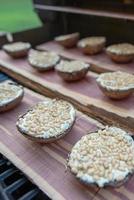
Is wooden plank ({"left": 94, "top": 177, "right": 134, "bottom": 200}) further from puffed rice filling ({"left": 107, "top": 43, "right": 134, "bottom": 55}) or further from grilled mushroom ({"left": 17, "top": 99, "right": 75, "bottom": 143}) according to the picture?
puffed rice filling ({"left": 107, "top": 43, "right": 134, "bottom": 55})

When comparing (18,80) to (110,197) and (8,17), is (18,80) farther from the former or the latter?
(110,197)

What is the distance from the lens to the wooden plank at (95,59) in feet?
6.02

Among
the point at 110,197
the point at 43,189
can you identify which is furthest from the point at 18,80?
the point at 110,197

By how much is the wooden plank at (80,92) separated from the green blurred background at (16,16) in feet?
1.32

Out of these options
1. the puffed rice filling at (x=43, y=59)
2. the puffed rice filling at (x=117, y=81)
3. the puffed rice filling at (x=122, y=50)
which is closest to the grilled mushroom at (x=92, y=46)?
the puffed rice filling at (x=122, y=50)

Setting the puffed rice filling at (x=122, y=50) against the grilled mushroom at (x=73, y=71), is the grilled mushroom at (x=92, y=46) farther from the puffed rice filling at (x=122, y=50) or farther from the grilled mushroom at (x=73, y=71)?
the grilled mushroom at (x=73, y=71)

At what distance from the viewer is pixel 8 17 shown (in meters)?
2.44

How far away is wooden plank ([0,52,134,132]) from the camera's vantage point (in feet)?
4.46

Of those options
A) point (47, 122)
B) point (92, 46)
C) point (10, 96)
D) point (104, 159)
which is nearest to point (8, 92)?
point (10, 96)

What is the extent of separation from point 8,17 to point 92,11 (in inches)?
30.8

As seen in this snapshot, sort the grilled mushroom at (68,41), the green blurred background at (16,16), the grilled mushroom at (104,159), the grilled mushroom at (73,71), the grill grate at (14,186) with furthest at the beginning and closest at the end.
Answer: the green blurred background at (16,16)
the grilled mushroom at (68,41)
the grilled mushroom at (73,71)
the grill grate at (14,186)
the grilled mushroom at (104,159)

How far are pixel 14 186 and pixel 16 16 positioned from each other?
5.90 ft

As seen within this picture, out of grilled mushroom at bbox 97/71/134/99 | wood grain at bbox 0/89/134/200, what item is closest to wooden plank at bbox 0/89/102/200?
wood grain at bbox 0/89/134/200

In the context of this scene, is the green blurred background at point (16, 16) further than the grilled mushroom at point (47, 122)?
Yes
